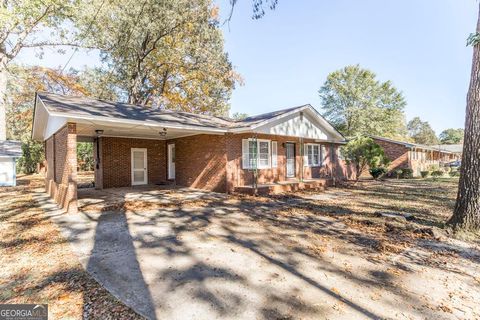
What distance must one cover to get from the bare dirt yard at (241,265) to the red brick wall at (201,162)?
423 centimetres

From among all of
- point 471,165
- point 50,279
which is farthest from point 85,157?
point 471,165

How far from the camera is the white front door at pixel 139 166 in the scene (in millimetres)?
14227

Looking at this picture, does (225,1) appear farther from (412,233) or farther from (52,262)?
(412,233)

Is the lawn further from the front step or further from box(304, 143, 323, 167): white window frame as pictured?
box(304, 143, 323, 167): white window frame

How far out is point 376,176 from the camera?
21.2 metres

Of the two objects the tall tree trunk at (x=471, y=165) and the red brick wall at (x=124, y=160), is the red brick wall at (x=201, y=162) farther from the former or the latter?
the tall tree trunk at (x=471, y=165)

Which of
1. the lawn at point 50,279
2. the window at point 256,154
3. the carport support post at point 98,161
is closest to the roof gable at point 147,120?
the carport support post at point 98,161

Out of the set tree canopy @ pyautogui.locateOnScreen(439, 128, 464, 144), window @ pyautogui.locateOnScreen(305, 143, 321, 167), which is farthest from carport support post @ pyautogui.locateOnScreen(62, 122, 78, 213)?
tree canopy @ pyautogui.locateOnScreen(439, 128, 464, 144)

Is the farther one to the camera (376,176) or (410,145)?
(410,145)

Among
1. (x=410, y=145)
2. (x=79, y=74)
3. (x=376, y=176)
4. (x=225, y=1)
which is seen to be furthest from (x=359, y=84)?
(x=225, y=1)

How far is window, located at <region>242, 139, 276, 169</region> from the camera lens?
13.1 meters

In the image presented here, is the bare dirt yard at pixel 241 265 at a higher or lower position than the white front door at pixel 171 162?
lower

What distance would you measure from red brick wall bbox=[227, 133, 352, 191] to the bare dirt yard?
4410 mm

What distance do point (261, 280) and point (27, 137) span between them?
31225 mm
